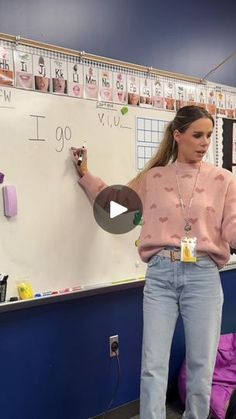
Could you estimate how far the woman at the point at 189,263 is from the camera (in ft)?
5.58

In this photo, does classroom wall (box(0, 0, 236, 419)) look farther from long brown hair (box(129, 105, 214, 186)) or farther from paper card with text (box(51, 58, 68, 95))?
long brown hair (box(129, 105, 214, 186))

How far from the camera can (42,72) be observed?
1773 millimetres

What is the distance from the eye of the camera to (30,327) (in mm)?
1824

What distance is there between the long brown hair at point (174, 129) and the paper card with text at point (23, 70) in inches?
24.4

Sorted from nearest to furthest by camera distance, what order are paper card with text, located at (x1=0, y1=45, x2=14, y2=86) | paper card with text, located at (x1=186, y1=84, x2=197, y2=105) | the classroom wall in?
1. paper card with text, located at (x1=0, y1=45, x2=14, y2=86)
2. the classroom wall
3. paper card with text, located at (x1=186, y1=84, x2=197, y2=105)

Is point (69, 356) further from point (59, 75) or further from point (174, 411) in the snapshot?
point (59, 75)

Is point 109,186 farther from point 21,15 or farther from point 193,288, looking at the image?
point 21,15

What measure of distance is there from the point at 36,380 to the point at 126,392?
557mm

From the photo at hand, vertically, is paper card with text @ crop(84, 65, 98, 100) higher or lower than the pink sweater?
higher

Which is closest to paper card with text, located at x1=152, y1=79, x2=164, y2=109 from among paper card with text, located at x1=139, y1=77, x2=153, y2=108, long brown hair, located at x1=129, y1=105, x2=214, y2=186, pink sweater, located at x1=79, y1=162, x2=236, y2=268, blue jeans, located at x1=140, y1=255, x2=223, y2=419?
paper card with text, located at x1=139, y1=77, x2=153, y2=108

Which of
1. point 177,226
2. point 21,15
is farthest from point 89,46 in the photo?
point 177,226

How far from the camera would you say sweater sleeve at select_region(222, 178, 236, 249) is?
1.69 meters
